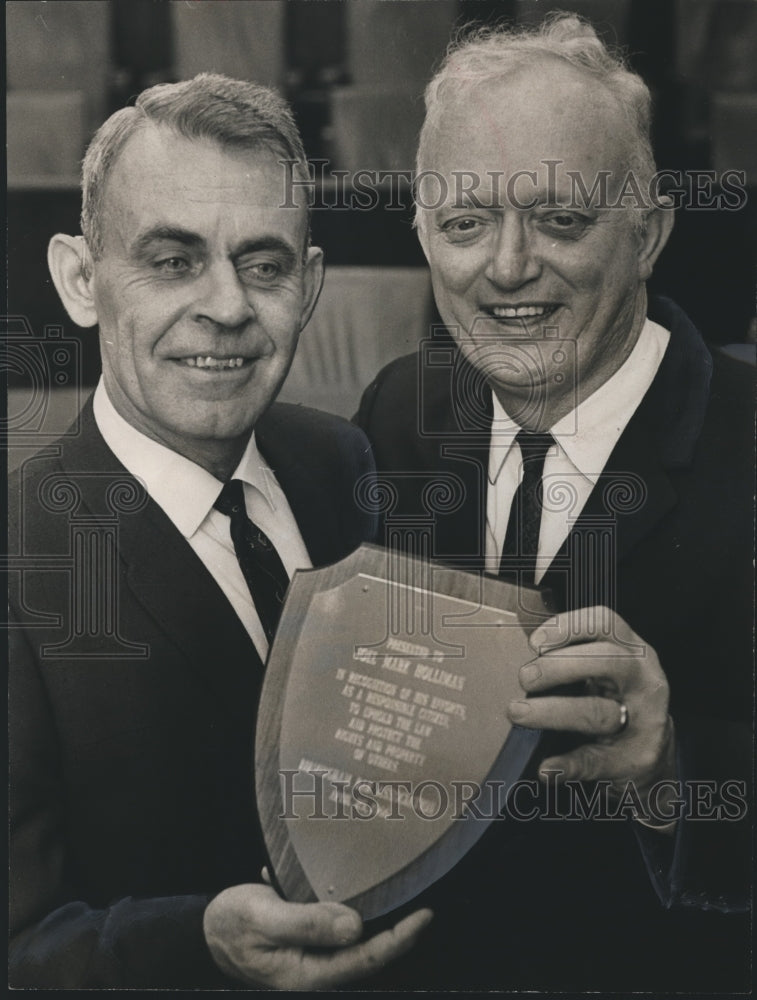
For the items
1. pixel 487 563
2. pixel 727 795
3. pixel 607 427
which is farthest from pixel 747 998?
pixel 607 427

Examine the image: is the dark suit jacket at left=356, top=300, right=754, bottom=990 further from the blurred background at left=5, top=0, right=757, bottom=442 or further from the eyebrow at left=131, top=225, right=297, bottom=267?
the eyebrow at left=131, top=225, right=297, bottom=267

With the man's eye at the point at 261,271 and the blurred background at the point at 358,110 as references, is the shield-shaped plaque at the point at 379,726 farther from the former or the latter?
the man's eye at the point at 261,271

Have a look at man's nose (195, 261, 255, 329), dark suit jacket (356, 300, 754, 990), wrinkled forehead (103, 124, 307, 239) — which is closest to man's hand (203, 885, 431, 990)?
dark suit jacket (356, 300, 754, 990)

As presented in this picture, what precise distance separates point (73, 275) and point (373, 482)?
943 mm

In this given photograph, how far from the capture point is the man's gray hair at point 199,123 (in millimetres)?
3135

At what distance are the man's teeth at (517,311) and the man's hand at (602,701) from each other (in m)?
0.77

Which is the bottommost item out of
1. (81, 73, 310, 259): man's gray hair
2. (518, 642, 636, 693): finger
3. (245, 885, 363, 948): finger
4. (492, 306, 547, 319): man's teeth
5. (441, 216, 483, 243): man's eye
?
(245, 885, 363, 948): finger

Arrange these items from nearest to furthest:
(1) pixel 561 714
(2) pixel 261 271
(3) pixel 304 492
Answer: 1. (1) pixel 561 714
2. (2) pixel 261 271
3. (3) pixel 304 492

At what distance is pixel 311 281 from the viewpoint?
3.20m

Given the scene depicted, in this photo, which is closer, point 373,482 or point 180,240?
point 180,240

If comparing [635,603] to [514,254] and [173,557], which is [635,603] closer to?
[514,254]

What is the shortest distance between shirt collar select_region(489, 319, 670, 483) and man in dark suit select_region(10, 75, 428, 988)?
1.78 feet

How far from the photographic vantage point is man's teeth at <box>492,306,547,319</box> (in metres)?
3.15

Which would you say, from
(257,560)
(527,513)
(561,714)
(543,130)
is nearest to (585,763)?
(561,714)
